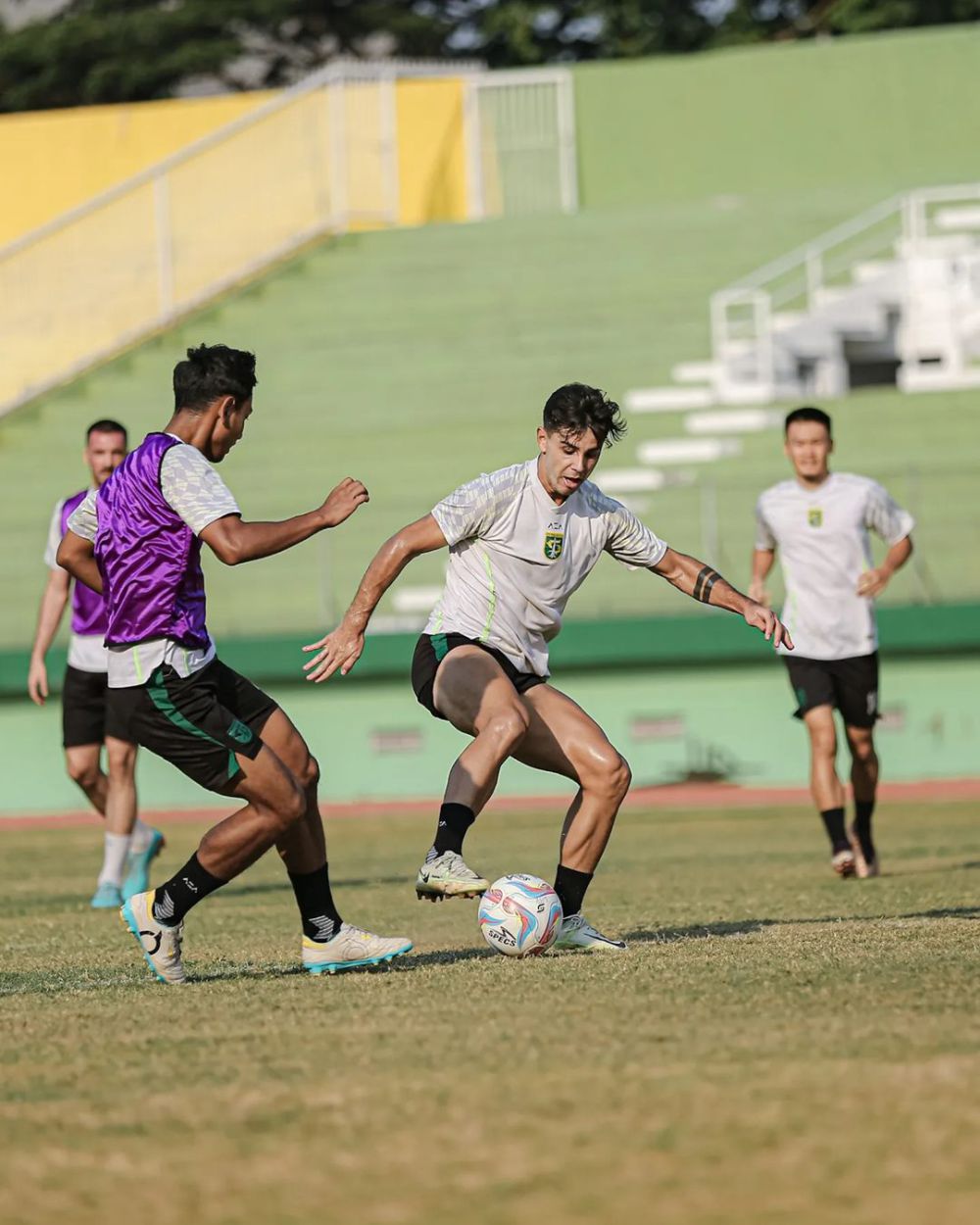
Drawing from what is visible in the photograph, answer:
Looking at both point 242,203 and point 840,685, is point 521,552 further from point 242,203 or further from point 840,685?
point 242,203

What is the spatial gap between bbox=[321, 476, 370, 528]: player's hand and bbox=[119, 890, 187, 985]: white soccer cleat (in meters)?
1.36

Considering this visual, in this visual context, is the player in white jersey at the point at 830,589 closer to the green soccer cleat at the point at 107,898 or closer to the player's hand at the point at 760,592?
the player's hand at the point at 760,592

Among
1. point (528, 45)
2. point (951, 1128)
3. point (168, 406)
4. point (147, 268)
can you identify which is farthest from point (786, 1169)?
point (528, 45)

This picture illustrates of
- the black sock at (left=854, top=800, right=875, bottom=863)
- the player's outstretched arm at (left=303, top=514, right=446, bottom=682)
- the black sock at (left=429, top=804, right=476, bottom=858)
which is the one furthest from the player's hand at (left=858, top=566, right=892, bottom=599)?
the black sock at (left=429, top=804, right=476, bottom=858)

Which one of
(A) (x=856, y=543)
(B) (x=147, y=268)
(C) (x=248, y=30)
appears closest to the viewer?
(A) (x=856, y=543)

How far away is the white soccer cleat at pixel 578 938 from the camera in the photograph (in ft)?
23.8

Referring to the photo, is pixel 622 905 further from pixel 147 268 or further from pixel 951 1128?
pixel 147 268

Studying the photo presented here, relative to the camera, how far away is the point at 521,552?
7586mm

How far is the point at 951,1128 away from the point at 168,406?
19.2 m

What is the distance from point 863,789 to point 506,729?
4264 millimetres

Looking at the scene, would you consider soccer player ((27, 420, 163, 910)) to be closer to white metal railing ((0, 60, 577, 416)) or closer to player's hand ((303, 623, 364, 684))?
player's hand ((303, 623, 364, 684))

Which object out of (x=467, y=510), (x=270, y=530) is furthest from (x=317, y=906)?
(x=467, y=510)

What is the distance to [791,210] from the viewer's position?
2459cm

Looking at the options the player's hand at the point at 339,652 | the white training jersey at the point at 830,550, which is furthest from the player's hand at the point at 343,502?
the white training jersey at the point at 830,550
